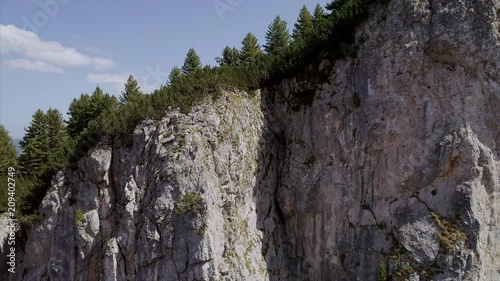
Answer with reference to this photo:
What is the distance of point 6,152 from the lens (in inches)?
1332

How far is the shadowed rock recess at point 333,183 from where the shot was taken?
23.9 m

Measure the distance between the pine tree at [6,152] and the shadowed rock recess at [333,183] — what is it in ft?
27.8

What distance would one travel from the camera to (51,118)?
113 ft

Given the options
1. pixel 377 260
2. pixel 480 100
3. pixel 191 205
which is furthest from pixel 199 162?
pixel 480 100

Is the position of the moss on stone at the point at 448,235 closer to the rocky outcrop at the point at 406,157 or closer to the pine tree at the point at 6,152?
the rocky outcrop at the point at 406,157

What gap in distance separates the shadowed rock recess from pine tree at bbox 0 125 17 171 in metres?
8.48

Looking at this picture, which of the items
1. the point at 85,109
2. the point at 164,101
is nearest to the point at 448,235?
the point at 164,101

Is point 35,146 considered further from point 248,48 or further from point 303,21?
point 303,21

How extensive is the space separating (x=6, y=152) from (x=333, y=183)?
92.9ft

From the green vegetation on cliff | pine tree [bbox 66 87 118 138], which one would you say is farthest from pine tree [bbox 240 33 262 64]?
pine tree [bbox 66 87 118 138]

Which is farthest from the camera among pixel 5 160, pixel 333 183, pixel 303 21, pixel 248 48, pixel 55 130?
pixel 303 21

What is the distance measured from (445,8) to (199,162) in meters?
18.9

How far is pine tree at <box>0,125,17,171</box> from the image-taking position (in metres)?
32.4

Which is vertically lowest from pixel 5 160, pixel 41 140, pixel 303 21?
pixel 5 160
